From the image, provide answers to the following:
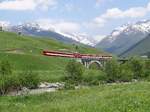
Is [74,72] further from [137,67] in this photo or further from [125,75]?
[137,67]

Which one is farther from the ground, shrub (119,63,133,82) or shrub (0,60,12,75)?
shrub (0,60,12,75)

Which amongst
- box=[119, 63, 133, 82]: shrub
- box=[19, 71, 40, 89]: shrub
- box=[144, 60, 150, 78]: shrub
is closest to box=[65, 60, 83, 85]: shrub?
box=[119, 63, 133, 82]: shrub

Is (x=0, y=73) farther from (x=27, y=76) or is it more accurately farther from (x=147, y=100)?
(x=147, y=100)

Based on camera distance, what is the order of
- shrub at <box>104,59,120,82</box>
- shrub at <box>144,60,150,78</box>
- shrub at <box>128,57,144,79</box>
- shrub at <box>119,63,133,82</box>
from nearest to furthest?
shrub at <box>119,63,133,82</box>, shrub at <box>104,59,120,82</box>, shrub at <box>144,60,150,78</box>, shrub at <box>128,57,144,79</box>

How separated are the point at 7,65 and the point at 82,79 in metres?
24.5

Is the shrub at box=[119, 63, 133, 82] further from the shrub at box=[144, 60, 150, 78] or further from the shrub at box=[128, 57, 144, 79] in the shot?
the shrub at box=[144, 60, 150, 78]

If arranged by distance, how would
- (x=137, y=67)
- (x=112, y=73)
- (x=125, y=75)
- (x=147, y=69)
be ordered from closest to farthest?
(x=112, y=73)
(x=125, y=75)
(x=137, y=67)
(x=147, y=69)

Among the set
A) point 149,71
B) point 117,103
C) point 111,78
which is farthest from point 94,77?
point 117,103

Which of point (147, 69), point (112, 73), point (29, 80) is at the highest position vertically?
point (147, 69)

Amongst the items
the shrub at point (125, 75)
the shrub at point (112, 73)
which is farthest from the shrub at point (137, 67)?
the shrub at point (112, 73)

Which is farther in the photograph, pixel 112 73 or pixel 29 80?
pixel 112 73

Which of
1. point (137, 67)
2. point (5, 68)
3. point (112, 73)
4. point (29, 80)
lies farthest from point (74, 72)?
point (137, 67)

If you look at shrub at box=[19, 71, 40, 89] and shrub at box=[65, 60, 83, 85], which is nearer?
shrub at box=[19, 71, 40, 89]

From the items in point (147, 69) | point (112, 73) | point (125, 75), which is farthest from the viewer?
point (147, 69)
